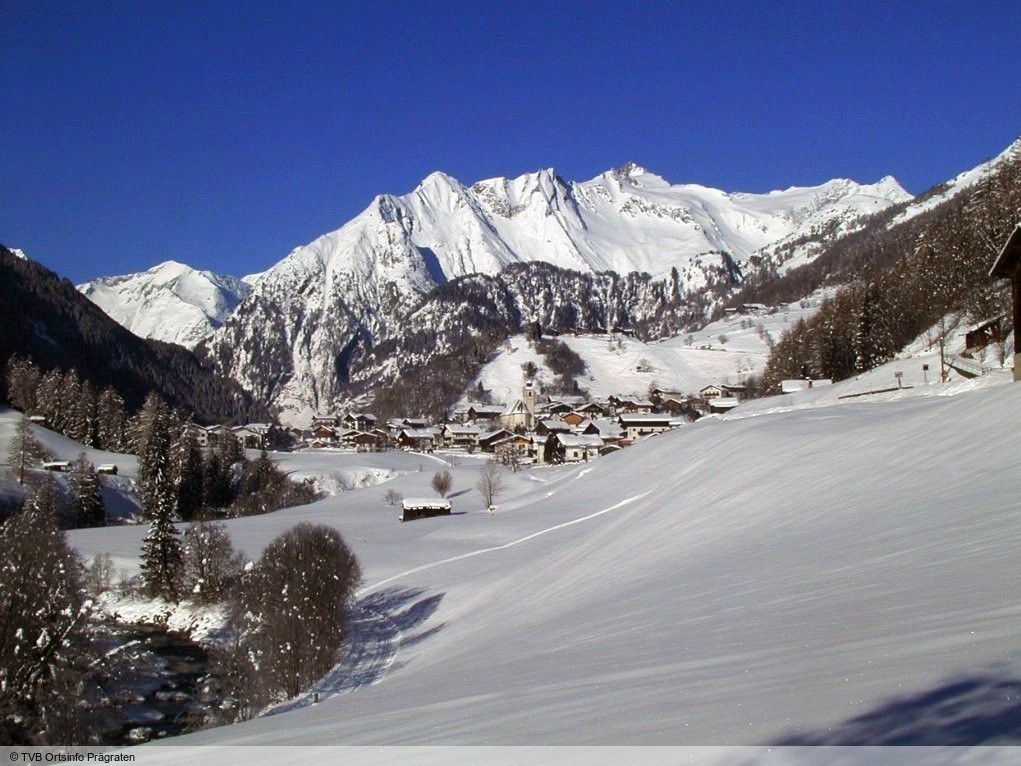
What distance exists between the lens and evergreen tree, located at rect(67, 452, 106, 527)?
228 feet

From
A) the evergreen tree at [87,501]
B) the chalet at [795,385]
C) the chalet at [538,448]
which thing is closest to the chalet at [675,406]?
the chalet at [538,448]

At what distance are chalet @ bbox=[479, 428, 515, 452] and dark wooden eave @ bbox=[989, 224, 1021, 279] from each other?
10598cm

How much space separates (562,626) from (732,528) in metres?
6.11

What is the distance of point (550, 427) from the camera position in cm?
12000

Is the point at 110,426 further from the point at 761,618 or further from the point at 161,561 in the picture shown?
the point at 761,618

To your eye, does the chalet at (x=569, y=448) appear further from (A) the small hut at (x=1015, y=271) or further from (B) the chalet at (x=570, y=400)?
(A) the small hut at (x=1015, y=271)

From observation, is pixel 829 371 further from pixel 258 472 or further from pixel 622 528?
pixel 258 472

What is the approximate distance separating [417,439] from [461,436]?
27.9 feet

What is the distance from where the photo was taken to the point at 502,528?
44.6 m

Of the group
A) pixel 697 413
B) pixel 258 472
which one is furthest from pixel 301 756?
pixel 697 413

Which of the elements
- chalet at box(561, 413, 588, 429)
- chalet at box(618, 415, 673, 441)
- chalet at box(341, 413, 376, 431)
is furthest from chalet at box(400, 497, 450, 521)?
chalet at box(341, 413, 376, 431)

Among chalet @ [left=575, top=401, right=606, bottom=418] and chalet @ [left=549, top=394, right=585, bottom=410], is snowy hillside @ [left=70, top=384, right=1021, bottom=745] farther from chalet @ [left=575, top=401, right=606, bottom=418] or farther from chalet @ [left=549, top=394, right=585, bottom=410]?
chalet @ [left=549, top=394, right=585, bottom=410]

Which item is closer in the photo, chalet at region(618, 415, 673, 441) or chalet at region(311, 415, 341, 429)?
chalet at region(618, 415, 673, 441)

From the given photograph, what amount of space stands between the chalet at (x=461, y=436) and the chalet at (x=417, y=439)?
2.29m
